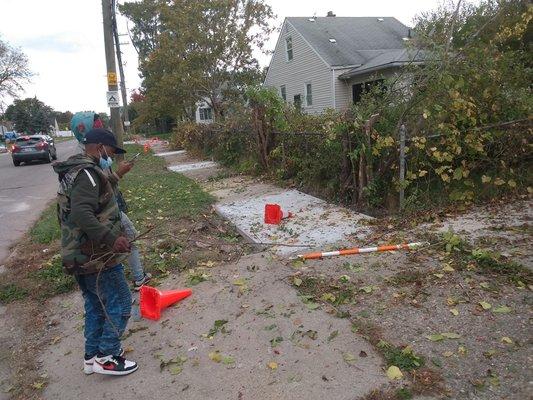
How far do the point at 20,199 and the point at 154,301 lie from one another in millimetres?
9140

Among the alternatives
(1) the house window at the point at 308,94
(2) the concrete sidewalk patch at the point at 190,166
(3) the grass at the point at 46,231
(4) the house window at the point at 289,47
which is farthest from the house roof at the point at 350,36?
(3) the grass at the point at 46,231

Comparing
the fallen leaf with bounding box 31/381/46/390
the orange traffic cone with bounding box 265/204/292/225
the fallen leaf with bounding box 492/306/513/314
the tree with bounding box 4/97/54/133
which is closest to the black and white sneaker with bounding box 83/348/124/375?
the fallen leaf with bounding box 31/381/46/390

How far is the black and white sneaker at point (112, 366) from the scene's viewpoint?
3.30m

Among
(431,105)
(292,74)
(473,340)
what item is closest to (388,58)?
(292,74)

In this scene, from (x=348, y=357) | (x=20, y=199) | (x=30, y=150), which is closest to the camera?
(x=348, y=357)

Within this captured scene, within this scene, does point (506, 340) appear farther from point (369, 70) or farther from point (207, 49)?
point (207, 49)

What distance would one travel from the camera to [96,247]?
309 cm

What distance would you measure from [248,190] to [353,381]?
679 centimetres

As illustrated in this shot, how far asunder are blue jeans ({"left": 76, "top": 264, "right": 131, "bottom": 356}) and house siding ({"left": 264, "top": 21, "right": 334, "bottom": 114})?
1940 cm

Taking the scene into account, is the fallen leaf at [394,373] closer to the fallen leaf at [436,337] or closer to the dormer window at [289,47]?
the fallen leaf at [436,337]

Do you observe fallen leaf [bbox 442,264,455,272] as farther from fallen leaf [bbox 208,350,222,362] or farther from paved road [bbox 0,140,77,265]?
paved road [bbox 0,140,77,265]

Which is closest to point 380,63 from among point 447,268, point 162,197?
point 162,197

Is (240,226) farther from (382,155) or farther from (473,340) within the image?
(473,340)

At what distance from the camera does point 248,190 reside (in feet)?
31.2
